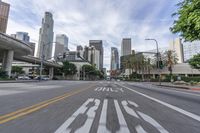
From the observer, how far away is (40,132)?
3275 mm

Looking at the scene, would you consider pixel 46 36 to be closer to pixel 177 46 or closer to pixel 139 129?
pixel 139 129

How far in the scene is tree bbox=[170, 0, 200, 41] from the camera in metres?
7.84

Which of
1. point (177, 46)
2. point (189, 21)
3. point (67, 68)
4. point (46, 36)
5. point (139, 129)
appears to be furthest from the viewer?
point (177, 46)

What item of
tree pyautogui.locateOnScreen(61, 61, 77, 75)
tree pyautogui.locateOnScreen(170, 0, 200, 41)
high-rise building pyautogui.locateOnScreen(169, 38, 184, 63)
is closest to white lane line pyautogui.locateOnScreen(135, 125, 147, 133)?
tree pyautogui.locateOnScreen(170, 0, 200, 41)

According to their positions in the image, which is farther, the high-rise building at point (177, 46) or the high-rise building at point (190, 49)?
the high-rise building at point (177, 46)

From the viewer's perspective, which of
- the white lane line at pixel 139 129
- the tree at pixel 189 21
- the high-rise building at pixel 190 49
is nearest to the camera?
the white lane line at pixel 139 129

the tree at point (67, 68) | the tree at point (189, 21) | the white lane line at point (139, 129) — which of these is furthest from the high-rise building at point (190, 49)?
the white lane line at point (139, 129)

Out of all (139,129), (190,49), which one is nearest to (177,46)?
(190,49)

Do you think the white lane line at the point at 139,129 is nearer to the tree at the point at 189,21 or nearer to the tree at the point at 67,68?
the tree at the point at 189,21

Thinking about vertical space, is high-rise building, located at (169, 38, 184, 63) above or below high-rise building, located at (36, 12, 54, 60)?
above

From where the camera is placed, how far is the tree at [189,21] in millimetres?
7844

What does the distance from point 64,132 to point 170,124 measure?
9.64 feet

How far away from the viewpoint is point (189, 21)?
327 inches

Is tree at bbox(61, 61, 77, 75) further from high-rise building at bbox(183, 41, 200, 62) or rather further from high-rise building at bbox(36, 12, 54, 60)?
high-rise building at bbox(183, 41, 200, 62)
